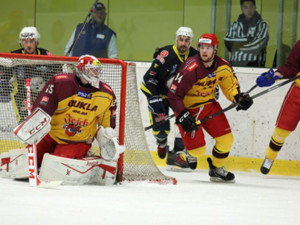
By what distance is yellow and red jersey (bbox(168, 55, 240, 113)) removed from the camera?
5336mm

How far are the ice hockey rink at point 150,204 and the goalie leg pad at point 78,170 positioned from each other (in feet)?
0.39

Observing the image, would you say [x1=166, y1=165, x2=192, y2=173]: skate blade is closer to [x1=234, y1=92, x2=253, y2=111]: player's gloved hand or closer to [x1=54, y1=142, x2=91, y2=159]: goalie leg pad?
[x1=234, y1=92, x2=253, y2=111]: player's gloved hand

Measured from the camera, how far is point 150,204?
12.6 ft

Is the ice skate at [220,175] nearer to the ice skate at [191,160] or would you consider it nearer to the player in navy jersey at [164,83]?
the ice skate at [191,160]

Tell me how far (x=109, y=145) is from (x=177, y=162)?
157 centimetres

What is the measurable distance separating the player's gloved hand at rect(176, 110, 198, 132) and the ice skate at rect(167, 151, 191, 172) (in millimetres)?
889

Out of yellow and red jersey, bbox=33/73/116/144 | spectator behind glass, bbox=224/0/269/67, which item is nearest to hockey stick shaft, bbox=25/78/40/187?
yellow and red jersey, bbox=33/73/116/144

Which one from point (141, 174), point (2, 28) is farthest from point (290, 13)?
point (2, 28)

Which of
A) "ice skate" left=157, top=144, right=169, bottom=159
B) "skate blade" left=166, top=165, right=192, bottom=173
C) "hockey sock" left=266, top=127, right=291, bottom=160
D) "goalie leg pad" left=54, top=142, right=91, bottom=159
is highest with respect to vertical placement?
"goalie leg pad" left=54, top=142, right=91, bottom=159

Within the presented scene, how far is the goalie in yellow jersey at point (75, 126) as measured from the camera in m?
4.54

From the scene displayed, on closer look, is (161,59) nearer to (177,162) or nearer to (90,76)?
(177,162)

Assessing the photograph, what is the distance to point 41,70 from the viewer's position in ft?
16.3

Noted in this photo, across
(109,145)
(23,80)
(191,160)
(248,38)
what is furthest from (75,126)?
(248,38)

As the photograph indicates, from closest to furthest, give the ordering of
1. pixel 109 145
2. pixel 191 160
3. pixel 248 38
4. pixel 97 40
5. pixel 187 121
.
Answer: pixel 109 145 → pixel 187 121 → pixel 191 160 → pixel 248 38 → pixel 97 40
